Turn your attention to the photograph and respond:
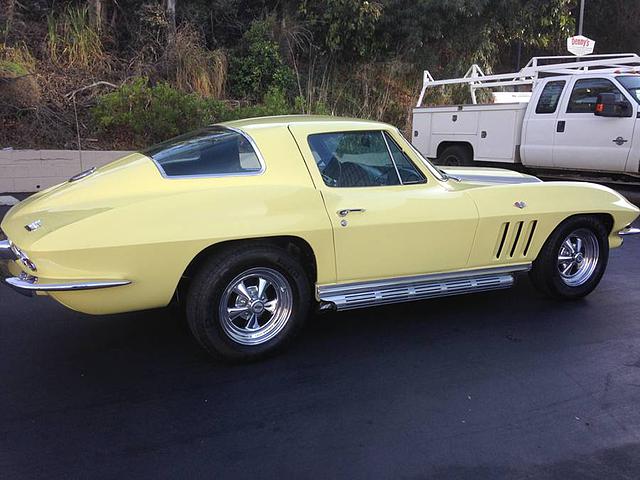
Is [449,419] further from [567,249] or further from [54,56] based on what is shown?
[54,56]

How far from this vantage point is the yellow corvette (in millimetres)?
3572

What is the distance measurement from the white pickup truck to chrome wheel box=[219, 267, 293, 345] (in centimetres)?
741

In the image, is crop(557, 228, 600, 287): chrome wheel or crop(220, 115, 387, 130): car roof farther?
crop(557, 228, 600, 287): chrome wheel

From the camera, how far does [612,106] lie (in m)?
9.28

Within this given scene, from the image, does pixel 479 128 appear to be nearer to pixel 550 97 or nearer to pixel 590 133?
pixel 550 97

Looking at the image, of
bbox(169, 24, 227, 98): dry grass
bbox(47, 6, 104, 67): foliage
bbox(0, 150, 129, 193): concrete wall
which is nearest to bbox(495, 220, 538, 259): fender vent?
bbox(0, 150, 129, 193): concrete wall

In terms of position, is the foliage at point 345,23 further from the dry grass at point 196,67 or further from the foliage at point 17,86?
the foliage at point 17,86

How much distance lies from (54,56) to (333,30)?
668 cm

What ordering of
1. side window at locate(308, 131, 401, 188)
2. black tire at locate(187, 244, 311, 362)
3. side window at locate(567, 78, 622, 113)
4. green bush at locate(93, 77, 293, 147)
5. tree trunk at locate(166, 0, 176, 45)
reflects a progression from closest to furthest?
black tire at locate(187, 244, 311, 362) < side window at locate(308, 131, 401, 188) < side window at locate(567, 78, 622, 113) < green bush at locate(93, 77, 293, 147) < tree trunk at locate(166, 0, 176, 45)

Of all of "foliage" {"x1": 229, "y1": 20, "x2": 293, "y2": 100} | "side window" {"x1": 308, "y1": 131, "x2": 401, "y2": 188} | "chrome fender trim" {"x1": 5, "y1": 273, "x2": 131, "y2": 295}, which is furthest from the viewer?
"foliage" {"x1": 229, "y1": 20, "x2": 293, "y2": 100}

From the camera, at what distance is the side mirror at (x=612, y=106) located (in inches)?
364

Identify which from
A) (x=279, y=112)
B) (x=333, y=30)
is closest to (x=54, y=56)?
(x=279, y=112)

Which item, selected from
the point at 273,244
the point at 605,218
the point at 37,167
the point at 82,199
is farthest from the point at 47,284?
the point at 37,167

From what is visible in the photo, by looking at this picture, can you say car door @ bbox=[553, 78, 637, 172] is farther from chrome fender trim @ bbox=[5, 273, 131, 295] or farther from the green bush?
chrome fender trim @ bbox=[5, 273, 131, 295]
